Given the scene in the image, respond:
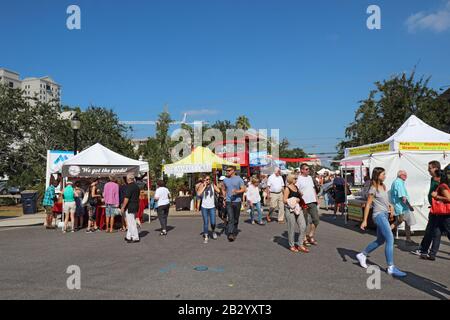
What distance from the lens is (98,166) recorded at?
12.2 meters

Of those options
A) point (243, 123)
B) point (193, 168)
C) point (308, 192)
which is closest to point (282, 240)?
Answer: point (308, 192)

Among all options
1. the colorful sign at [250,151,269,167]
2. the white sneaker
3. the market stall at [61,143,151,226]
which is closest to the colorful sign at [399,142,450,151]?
the white sneaker

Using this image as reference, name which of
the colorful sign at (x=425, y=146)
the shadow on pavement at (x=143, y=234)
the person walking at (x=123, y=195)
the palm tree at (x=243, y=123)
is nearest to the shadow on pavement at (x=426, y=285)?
the colorful sign at (x=425, y=146)

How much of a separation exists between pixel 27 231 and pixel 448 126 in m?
27.4

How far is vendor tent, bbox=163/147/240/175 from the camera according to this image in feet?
60.0

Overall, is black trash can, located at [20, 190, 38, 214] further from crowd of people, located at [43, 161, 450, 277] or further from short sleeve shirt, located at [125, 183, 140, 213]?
short sleeve shirt, located at [125, 183, 140, 213]

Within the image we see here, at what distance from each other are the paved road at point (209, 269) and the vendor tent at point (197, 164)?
28.5 ft

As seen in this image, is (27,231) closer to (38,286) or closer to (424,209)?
(38,286)

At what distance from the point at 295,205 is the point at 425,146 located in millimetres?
5298

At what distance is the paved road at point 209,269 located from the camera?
489 cm

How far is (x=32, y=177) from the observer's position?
79.9 ft

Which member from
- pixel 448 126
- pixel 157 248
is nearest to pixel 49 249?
pixel 157 248

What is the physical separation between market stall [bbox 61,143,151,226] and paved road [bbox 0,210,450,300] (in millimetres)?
2828

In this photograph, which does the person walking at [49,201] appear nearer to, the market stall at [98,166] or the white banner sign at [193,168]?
the market stall at [98,166]
